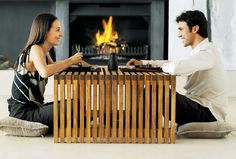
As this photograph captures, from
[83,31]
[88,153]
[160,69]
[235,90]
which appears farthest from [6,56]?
[88,153]

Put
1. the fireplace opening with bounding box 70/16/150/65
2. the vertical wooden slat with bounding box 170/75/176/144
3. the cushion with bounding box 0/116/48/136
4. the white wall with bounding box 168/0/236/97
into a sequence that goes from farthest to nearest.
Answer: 1. the fireplace opening with bounding box 70/16/150/65
2. the white wall with bounding box 168/0/236/97
3. the cushion with bounding box 0/116/48/136
4. the vertical wooden slat with bounding box 170/75/176/144

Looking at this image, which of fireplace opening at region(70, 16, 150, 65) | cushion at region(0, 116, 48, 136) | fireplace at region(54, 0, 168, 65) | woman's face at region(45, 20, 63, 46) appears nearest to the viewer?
cushion at region(0, 116, 48, 136)

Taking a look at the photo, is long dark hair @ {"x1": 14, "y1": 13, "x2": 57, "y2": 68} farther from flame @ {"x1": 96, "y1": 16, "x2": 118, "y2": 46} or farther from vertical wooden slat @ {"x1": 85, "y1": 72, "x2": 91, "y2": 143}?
flame @ {"x1": 96, "y1": 16, "x2": 118, "y2": 46}

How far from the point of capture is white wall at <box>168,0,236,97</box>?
19.5ft

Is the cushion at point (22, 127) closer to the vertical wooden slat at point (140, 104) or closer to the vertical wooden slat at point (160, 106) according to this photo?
the vertical wooden slat at point (140, 104)

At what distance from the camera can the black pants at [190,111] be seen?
3.46 m

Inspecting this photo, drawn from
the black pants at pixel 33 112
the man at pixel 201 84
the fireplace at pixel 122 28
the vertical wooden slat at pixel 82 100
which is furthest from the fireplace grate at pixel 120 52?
the vertical wooden slat at pixel 82 100

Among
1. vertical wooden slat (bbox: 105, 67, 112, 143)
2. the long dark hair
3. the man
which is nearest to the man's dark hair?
the man

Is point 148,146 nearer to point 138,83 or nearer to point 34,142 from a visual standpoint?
point 138,83

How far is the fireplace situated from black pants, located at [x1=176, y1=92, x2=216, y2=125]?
262cm

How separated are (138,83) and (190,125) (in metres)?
0.49

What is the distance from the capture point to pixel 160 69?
11.8 ft

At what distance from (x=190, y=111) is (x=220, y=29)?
2.69 meters

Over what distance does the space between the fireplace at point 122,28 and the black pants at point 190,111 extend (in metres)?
2.62
